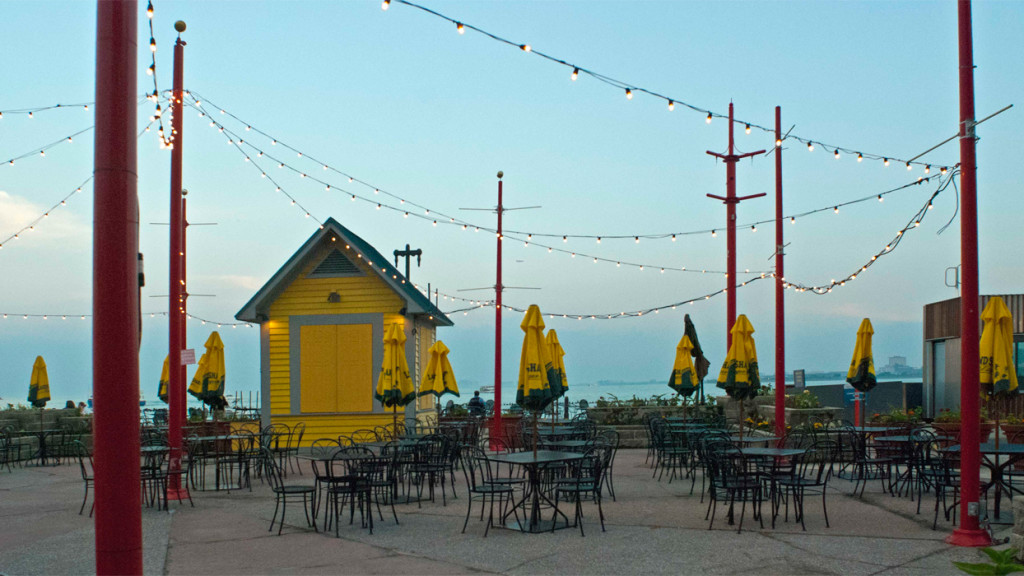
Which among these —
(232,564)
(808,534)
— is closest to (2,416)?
(232,564)

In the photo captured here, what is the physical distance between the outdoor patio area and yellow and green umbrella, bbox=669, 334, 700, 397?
4119mm

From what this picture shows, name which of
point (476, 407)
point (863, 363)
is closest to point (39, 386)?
point (476, 407)

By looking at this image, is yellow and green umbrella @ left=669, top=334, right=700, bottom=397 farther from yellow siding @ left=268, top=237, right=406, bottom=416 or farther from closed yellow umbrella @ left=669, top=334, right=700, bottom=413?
yellow siding @ left=268, top=237, right=406, bottom=416

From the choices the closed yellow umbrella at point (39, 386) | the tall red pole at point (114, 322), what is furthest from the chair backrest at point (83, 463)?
the tall red pole at point (114, 322)

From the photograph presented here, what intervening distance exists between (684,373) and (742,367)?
4114mm

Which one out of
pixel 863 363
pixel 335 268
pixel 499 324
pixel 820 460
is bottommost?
pixel 820 460

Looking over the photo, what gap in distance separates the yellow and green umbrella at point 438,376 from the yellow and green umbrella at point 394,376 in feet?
7.65

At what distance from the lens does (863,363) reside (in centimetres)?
1220

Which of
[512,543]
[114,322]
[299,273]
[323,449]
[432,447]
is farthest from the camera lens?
[299,273]

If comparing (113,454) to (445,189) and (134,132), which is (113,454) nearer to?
(134,132)

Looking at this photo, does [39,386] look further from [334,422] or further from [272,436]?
[272,436]

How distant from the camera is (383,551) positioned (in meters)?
7.74

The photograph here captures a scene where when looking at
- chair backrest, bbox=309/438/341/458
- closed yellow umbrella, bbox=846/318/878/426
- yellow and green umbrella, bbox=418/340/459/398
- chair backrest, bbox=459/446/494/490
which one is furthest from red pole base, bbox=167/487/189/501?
closed yellow umbrella, bbox=846/318/878/426

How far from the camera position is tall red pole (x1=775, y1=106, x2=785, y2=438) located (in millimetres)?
13594
